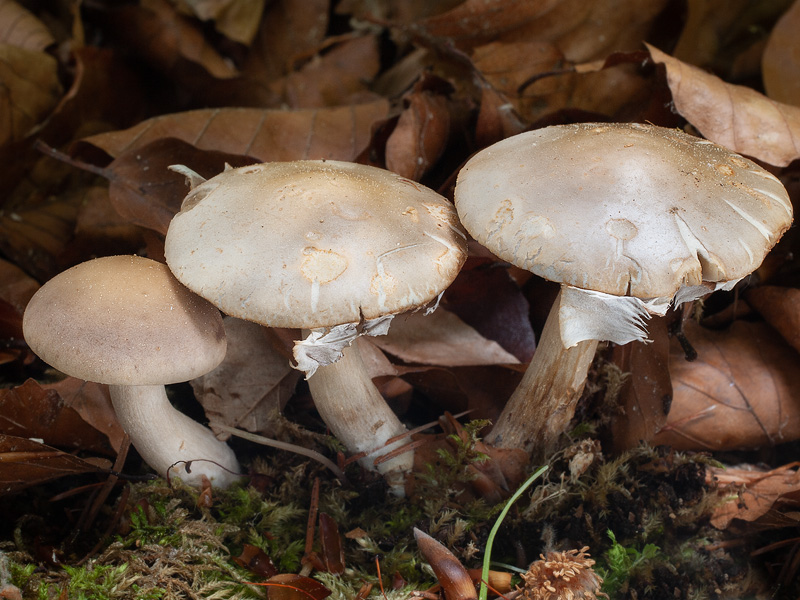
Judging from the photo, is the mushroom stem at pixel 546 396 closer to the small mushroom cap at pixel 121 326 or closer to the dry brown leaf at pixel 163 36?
Result: the small mushroom cap at pixel 121 326

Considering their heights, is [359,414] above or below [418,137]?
below

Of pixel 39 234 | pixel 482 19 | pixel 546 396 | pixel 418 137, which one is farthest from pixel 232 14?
pixel 546 396

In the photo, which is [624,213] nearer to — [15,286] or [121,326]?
[121,326]

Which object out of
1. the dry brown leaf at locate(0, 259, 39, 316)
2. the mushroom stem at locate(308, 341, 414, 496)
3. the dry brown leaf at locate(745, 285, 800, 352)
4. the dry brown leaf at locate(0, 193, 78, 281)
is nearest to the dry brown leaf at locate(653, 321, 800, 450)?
the dry brown leaf at locate(745, 285, 800, 352)

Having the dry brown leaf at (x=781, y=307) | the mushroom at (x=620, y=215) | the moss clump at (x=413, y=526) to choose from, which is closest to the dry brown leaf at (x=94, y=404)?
the moss clump at (x=413, y=526)

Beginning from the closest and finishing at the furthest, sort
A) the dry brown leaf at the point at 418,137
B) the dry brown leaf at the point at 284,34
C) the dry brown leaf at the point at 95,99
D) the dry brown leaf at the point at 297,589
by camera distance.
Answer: the dry brown leaf at the point at 297,589, the dry brown leaf at the point at 418,137, the dry brown leaf at the point at 95,99, the dry brown leaf at the point at 284,34

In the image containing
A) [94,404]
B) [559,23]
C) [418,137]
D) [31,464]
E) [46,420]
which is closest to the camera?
[31,464]

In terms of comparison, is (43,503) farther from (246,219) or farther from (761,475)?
(761,475)
